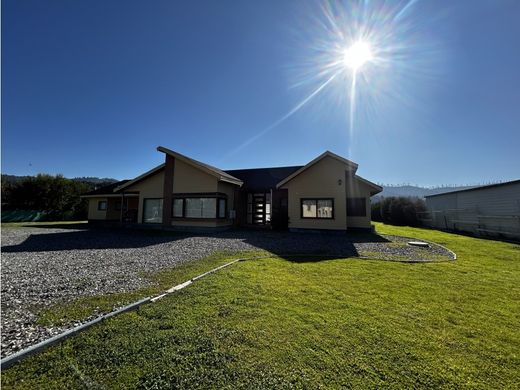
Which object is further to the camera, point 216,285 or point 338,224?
point 338,224

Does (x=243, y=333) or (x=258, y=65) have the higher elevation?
(x=258, y=65)

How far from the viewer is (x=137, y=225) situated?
17.7 m

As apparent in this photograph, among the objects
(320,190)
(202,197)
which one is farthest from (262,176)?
(320,190)

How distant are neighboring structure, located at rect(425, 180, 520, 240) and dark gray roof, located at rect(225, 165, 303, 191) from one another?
45.6 feet

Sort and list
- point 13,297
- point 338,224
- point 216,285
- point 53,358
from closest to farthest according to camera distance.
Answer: point 53,358, point 13,297, point 216,285, point 338,224

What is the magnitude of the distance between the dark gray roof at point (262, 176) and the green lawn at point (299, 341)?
13462 millimetres

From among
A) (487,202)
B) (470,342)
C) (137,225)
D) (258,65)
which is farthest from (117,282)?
(487,202)

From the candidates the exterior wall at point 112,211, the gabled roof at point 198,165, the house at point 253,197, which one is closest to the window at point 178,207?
the house at point 253,197

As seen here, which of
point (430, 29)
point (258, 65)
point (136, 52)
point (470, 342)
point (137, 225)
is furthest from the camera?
point (137, 225)

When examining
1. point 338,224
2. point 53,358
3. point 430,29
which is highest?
point 430,29

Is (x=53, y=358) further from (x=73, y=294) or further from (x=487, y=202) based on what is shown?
(x=487, y=202)

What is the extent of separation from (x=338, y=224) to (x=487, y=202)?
11.3 meters

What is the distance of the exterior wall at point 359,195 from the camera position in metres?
15.7

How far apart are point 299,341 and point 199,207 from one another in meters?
14.1
